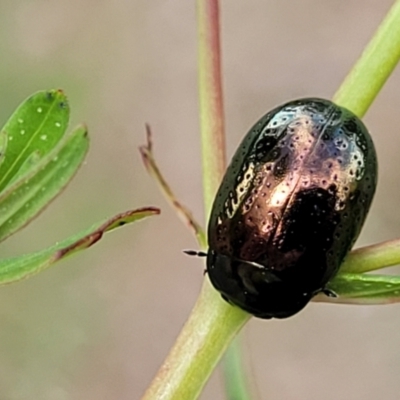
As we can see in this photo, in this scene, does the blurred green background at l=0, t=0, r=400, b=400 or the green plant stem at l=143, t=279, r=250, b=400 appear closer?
the green plant stem at l=143, t=279, r=250, b=400

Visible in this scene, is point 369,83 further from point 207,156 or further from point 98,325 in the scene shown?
point 98,325

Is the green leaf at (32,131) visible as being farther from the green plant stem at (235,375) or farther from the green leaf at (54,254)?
the green plant stem at (235,375)

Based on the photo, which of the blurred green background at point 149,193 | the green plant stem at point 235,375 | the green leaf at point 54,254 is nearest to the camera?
the green leaf at point 54,254

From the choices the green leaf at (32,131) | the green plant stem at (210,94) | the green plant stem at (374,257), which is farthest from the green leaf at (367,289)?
the green leaf at (32,131)

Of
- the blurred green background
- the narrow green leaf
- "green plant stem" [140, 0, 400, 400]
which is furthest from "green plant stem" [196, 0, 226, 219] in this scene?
the blurred green background

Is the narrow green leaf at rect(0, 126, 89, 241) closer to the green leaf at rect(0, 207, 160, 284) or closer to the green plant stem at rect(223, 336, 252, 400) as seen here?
the green leaf at rect(0, 207, 160, 284)

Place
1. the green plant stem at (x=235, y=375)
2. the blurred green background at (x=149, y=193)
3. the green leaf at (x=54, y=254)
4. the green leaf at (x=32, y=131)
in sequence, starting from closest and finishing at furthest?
the green leaf at (x=54, y=254) → the green leaf at (x=32, y=131) → the green plant stem at (x=235, y=375) → the blurred green background at (x=149, y=193)

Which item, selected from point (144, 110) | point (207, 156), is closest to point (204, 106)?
point (207, 156)
